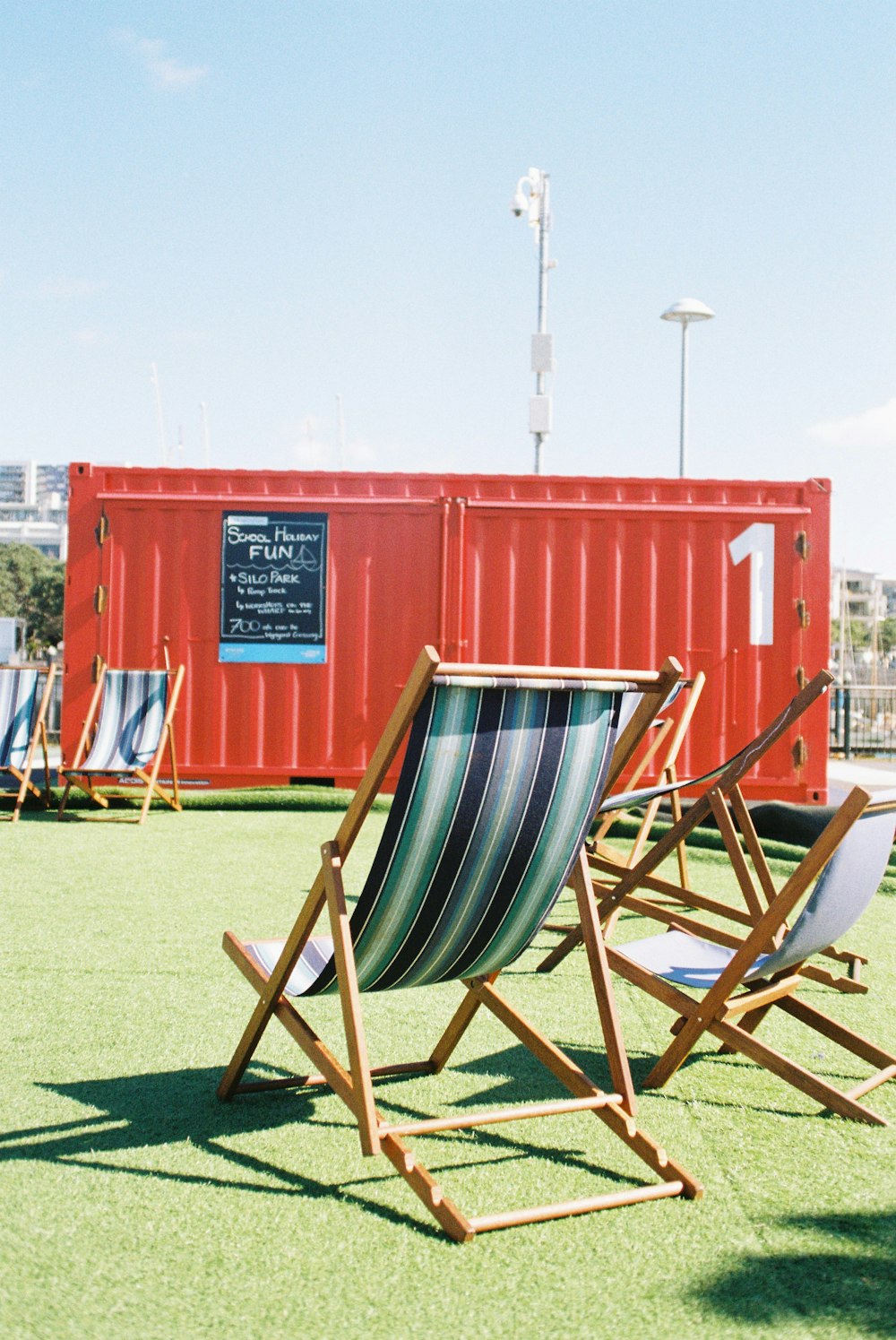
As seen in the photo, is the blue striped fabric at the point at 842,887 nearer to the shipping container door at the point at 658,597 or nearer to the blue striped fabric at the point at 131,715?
the shipping container door at the point at 658,597

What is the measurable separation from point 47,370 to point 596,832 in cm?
1988

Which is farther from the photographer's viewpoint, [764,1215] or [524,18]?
[524,18]

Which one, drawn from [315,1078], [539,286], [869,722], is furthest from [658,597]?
[869,722]

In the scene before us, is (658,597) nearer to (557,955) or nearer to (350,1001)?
(557,955)

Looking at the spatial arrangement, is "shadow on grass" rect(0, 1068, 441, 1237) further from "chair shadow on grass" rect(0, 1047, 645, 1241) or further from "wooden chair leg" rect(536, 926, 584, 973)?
"wooden chair leg" rect(536, 926, 584, 973)

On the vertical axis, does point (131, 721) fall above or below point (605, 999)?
above

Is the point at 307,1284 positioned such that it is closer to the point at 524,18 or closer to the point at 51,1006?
the point at 51,1006

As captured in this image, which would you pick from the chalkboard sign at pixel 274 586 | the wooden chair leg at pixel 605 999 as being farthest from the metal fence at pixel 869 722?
the wooden chair leg at pixel 605 999

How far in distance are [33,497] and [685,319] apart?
155m

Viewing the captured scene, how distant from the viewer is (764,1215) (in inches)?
73.9

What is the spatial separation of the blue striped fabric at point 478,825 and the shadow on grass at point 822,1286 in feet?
2.25

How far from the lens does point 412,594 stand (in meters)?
7.65

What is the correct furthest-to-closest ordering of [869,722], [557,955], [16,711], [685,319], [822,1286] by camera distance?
[869,722], [685,319], [16,711], [557,955], [822,1286]

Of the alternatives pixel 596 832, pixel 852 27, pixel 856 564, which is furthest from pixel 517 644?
pixel 856 564
